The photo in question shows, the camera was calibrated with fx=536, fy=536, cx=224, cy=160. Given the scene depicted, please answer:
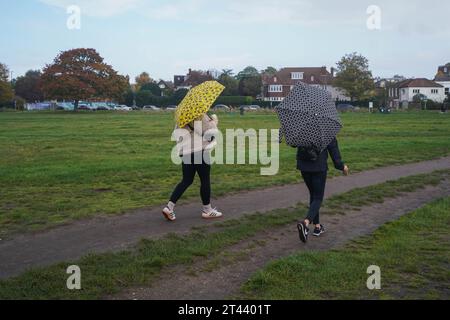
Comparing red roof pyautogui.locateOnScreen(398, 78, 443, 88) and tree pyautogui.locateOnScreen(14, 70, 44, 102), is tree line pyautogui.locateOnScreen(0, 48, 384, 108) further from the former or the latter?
tree pyautogui.locateOnScreen(14, 70, 44, 102)

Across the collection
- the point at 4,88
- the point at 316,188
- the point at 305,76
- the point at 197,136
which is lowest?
the point at 316,188

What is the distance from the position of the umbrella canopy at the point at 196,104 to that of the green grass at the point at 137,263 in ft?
5.22

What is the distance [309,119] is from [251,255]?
6.13ft

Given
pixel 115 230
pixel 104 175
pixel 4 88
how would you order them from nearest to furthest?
1. pixel 115 230
2. pixel 104 175
3. pixel 4 88

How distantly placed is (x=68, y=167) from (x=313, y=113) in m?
9.46

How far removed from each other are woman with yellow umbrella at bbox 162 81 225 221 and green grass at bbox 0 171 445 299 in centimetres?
91

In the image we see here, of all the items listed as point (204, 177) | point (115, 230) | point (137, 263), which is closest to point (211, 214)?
point (204, 177)

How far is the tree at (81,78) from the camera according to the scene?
262ft

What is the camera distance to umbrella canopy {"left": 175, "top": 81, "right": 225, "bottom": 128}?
25.0 feet

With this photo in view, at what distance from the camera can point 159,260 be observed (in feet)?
19.5

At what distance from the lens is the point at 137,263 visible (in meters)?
5.88

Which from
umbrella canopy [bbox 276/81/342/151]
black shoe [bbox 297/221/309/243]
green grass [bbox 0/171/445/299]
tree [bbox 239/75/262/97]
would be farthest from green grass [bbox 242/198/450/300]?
tree [bbox 239/75/262/97]

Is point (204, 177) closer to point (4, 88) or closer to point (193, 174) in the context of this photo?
point (193, 174)
